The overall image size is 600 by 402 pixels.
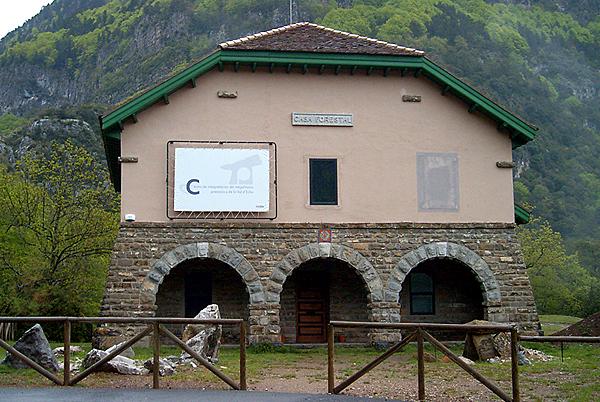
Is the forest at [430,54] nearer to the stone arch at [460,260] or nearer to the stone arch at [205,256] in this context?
the stone arch at [460,260]

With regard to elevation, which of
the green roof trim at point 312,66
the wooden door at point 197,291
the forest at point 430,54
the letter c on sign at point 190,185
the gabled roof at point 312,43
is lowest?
the wooden door at point 197,291

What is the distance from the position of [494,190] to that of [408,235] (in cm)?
266

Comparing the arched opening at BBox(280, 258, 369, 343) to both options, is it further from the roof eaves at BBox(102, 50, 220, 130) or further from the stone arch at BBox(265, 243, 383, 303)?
the roof eaves at BBox(102, 50, 220, 130)

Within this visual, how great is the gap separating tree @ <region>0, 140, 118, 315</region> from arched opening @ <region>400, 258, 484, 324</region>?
1237cm

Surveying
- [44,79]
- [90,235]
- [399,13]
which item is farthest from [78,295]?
[44,79]

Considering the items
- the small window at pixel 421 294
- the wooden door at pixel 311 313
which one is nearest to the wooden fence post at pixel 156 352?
the wooden door at pixel 311 313

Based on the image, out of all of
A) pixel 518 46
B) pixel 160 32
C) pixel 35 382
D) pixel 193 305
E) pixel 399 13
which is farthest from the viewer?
pixel 160 32

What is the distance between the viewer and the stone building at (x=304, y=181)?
2067 centimetres

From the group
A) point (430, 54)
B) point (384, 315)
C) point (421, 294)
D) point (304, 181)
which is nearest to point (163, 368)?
point (304, 181)

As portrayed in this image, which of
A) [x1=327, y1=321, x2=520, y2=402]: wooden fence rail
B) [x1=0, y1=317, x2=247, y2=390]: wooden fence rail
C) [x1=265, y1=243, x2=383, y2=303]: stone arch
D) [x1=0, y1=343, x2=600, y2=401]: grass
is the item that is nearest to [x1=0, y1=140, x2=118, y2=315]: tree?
[x1=265, y1=243, x2=383, y2=303]: stone arch

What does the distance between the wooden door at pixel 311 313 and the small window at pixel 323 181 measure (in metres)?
2.95

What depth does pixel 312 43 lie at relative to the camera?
22.0 metres

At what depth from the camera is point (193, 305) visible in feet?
74.0

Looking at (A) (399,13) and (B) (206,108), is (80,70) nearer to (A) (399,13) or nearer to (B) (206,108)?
(A) (399,13)
